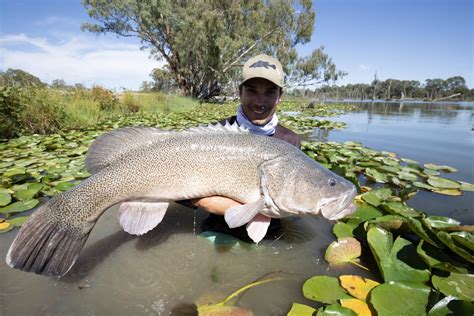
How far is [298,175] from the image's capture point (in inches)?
81.8

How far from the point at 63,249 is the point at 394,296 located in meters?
2.08

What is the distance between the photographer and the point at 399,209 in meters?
2.60


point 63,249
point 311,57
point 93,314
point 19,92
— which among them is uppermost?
point 311,57

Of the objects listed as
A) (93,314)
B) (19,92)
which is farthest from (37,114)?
(93,314)

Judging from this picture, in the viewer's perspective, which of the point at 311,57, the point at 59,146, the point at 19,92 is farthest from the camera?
the point at 311,57

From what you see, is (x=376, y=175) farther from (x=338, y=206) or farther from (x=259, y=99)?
(x=338, y=206)

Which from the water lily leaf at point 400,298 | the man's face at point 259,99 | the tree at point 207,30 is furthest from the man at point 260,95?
the tree at point 207,30

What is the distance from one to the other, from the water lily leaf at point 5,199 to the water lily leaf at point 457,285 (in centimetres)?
378

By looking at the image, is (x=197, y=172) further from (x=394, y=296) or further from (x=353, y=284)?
(x=394, y=296)

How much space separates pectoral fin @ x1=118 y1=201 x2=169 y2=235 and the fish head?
35.3 inches

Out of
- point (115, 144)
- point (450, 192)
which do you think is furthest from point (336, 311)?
point (450, 192)

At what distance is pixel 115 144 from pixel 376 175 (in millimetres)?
3378

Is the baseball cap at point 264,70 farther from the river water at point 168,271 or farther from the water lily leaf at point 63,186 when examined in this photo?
the water lily leaf at point 63,186

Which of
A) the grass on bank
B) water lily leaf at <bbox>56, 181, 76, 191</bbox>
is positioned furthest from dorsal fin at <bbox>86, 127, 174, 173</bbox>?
the grass on bank
